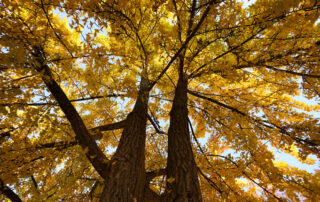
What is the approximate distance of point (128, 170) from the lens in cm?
203

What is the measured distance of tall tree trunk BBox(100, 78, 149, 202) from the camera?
1759 mm

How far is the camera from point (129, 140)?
2.51m

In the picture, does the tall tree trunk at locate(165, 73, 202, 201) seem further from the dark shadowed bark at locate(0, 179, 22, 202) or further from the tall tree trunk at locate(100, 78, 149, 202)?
the dark shadowed bark at locate(0, 179, 22, 202)

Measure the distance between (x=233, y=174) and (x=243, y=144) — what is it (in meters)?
0.67

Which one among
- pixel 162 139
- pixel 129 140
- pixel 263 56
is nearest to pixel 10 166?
pixel 129 140

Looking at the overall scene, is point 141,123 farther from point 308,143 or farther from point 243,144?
point 308,143

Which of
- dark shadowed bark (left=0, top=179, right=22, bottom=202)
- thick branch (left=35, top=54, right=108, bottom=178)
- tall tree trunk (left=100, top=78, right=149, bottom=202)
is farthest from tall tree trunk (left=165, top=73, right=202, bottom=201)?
dark shadowed bark (left=0, top=179, right=22, bottom=202)

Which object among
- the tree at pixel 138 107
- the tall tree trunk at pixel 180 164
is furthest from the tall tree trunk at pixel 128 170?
the tall tree trunk at pixel 180 164

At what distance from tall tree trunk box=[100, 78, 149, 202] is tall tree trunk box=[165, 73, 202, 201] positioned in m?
0.44

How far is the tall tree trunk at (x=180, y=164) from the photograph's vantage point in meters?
1.67

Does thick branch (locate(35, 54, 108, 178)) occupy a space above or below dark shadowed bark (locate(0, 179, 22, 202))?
above

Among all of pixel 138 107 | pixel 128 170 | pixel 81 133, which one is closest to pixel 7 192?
pixel 81 133

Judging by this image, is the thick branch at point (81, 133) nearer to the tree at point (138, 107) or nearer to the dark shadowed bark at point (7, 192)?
the tree at point (138, 107)

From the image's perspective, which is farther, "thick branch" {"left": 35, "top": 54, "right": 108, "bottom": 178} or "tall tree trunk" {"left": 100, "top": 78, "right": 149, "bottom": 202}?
"thick branch" {"left": 35, "top": 54, "right": 108, "bottom": 178}
